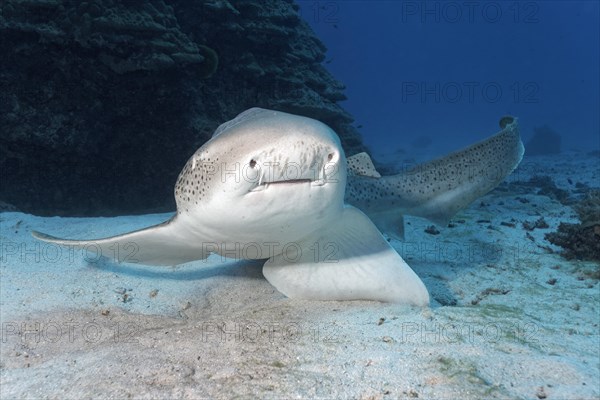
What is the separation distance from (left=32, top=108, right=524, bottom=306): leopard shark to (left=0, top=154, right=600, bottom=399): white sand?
0.35 metres

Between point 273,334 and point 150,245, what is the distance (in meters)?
1.69

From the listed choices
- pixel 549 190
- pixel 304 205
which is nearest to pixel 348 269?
pixel 304 205

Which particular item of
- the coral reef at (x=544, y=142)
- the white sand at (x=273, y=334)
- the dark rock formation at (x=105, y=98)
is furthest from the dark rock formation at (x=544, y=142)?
the white sand at (x=273, y=334)

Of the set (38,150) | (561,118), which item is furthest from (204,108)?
(561,118)

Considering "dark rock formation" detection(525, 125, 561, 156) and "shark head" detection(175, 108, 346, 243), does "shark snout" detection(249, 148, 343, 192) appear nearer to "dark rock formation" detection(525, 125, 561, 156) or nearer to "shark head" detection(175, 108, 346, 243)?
"shark head" detection(175, 108, 346, 243)

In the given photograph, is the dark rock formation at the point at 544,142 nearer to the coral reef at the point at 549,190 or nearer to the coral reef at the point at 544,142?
the coral reef at the point at 544,142

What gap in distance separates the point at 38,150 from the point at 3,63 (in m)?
2.05

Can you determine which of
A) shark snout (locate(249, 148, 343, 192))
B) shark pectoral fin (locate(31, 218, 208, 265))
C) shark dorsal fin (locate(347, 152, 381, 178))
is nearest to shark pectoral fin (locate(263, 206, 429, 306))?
shark pectoral fin (locate(31, 218, 208, 265))

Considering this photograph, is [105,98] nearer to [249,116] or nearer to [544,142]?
[249,116]

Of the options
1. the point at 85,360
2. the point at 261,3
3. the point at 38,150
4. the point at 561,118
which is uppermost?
the point at 561,118

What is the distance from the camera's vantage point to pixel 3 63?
8.34 metres

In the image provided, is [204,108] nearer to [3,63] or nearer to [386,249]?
[3,63]

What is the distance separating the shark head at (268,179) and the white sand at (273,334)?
1.01m

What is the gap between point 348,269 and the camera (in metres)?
3.97
